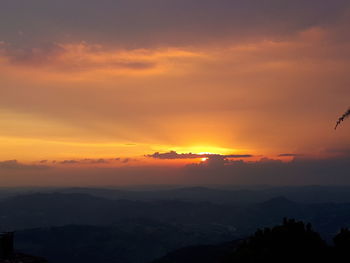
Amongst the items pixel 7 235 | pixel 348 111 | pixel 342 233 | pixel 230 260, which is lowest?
pixel 230 260

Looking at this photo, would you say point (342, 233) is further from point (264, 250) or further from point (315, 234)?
point (264, 250)

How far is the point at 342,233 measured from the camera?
65.9 metres

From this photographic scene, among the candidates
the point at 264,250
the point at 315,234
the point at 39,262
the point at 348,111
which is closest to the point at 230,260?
the point at 264,250

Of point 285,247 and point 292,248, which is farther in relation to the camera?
point 285,247

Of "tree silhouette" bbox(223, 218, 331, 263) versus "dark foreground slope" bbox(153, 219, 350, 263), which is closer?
"dark foreground slope" bbox(153, 219, 350, 263)

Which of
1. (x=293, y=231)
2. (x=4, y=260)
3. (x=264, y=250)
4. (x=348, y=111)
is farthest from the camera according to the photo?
(x=293, y=231)

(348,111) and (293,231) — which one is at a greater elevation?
(348,111)

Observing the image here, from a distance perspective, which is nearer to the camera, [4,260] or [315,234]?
[4,260]

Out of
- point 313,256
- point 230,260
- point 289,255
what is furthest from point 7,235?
point 313,256

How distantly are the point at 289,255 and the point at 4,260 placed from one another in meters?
44.6

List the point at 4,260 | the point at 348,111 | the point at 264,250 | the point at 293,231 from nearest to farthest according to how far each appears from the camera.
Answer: the point at 348,111
the point at 4,260
the point at 264,250
the point at 293,231

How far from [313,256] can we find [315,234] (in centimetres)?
539

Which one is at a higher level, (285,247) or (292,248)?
(285,247)

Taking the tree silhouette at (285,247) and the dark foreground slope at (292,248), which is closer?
the dark foreground slope at (292,248)
